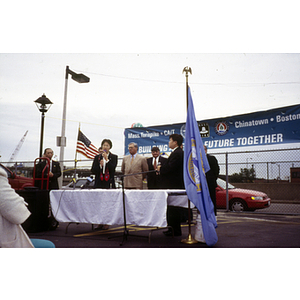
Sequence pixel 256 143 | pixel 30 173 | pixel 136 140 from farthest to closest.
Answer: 1. pixel 30 173
2. pixel 136 140
3. pixel 256 143

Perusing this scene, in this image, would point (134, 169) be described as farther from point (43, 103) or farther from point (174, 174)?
point (43, 103)

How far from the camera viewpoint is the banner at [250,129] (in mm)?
8219

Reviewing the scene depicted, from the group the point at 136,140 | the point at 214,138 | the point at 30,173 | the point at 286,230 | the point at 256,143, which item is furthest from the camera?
the point at 30,173

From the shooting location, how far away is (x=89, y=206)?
16.8 ft

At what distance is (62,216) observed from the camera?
543 cm

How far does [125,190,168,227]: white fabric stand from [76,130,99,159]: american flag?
23.4ft

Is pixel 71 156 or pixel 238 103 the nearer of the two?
pixel 238 103

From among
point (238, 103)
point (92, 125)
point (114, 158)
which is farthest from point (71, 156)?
point (238, 103)

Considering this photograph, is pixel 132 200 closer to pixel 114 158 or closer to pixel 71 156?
pixel 114 158

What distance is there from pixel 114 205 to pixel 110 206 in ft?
0.32

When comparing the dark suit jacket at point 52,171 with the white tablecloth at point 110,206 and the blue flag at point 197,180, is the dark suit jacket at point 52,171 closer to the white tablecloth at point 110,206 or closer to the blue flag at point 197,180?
the white tablecloth at point 110,206

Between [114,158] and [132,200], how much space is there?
6.46ft

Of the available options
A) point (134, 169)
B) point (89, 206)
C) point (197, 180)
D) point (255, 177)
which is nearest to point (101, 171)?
point (134, 169)

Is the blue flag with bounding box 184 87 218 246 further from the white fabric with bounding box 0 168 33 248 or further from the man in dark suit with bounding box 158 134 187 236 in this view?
the white fabric with bounding box 0 168 33 248
